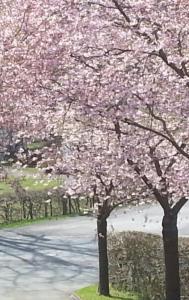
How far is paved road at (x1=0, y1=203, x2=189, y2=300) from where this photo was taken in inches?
615

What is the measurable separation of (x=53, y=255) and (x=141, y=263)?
701cm

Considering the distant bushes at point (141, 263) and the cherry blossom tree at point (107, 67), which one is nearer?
the cherry blossom tree at point (107, 67)

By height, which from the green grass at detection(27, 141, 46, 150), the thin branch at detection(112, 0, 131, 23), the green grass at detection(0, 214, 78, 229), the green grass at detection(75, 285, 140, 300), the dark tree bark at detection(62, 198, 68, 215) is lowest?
the green grass at detection(75, 285, 140, 300)

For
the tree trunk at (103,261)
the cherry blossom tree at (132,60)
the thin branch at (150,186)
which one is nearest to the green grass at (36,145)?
the tree trunk at (103,261)

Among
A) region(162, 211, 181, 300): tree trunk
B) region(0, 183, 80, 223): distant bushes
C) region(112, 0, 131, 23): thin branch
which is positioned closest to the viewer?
region(112, 0, 131, 23): thin branch

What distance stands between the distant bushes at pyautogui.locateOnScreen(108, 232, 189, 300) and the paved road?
0.57 meters

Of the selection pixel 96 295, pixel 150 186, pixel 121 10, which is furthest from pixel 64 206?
pixel 121 10

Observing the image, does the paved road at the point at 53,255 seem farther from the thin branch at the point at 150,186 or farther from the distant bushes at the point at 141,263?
the thin branch at the point at 150,186

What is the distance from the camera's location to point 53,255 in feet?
65.9

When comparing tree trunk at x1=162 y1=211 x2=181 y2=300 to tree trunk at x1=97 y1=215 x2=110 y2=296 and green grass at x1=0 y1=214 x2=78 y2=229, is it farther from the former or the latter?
green grass at x1=0 y1=214 x2=78 y2=229

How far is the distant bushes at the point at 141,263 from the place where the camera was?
41.0 ft

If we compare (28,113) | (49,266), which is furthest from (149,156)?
(49,266)

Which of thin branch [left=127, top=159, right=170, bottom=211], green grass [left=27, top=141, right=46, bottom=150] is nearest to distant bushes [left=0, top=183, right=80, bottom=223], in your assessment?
green grass [left=27, top=141, right=46, bottom=150]

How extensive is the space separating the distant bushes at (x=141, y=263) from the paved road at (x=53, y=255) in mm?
574
